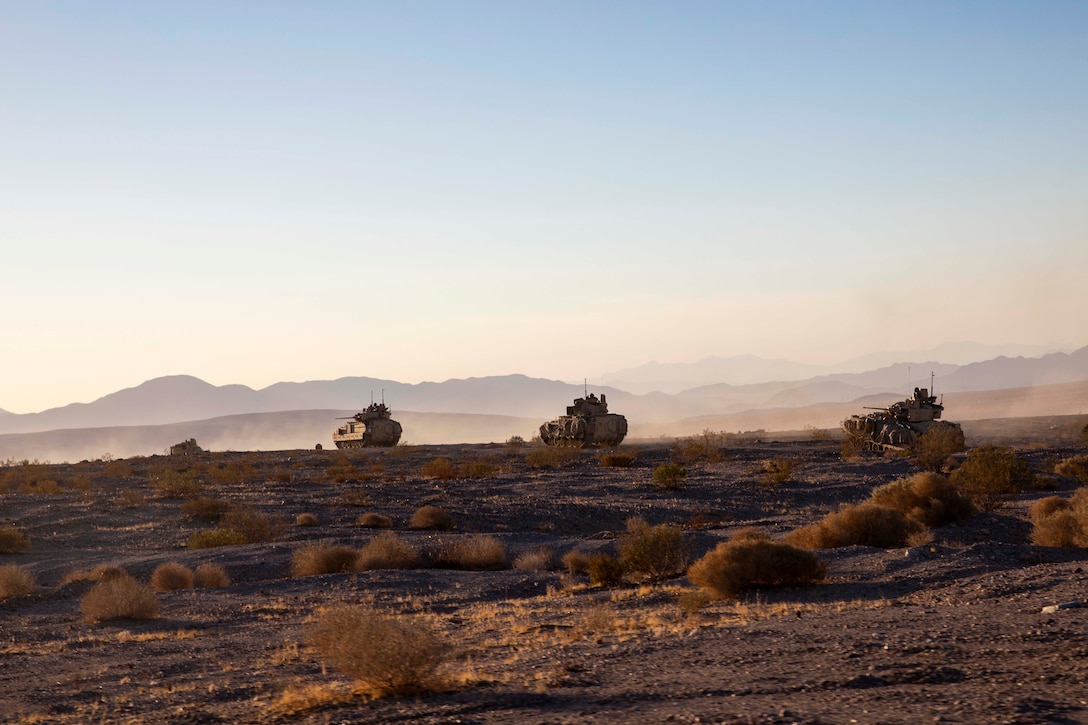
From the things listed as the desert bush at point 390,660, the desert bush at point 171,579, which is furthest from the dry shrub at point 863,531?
the desert bush at point 171,579

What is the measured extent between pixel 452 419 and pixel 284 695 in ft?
601

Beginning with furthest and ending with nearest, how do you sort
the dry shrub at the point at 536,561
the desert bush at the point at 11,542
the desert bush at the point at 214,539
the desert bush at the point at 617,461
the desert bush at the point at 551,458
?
1. the desert bush at the point at 551,458
2. the desert bush at the point at 617,461
3. the desert bush at the point at 11,542
4. the desert bush at the point at 214,539
5. the dry shrub at the point at 536,561

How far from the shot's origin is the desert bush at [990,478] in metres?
26.2

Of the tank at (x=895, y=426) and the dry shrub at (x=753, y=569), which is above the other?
the tank at (x=895, y=426)

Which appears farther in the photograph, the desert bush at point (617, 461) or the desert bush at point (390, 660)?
the desert bush at point (617, 461)

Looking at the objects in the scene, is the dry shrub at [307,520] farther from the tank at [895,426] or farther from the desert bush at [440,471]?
the tank at [895,426]

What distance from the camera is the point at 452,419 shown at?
192 meters

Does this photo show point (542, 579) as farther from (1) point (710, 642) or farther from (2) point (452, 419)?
(2) point (452, 419)

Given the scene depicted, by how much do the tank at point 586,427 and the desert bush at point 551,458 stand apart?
5955mm

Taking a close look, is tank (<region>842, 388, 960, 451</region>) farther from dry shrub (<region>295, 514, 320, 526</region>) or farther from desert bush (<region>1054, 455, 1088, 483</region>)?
dry shrub (<region>295, 514, 320, 526</region>)

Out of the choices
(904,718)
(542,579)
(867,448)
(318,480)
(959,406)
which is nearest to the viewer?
(904,718)

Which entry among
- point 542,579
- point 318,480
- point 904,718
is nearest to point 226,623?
point 542,579

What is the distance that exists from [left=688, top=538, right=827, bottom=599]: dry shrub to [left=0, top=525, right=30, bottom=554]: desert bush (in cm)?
1669

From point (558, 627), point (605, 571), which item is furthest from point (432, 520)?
point (558, 627)
